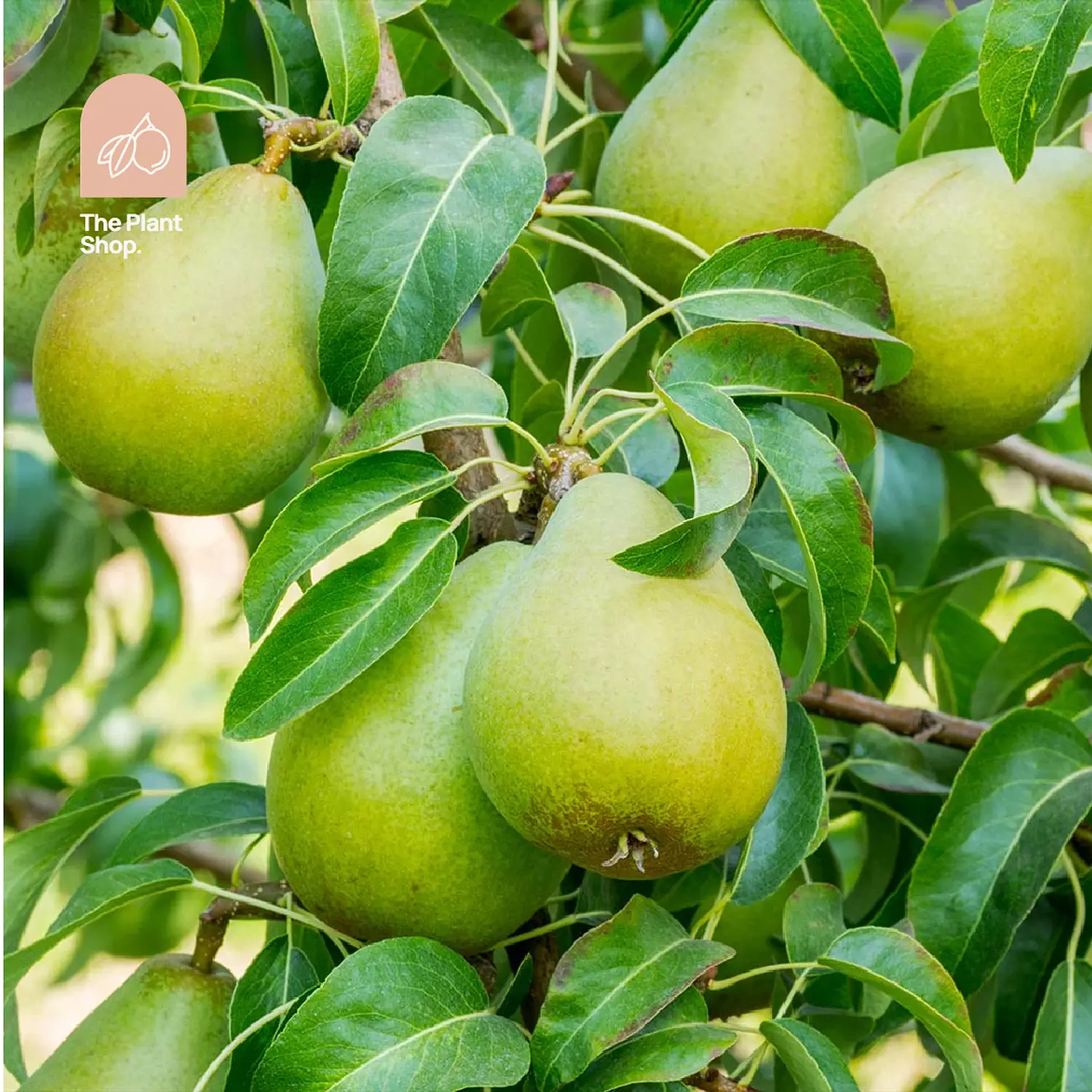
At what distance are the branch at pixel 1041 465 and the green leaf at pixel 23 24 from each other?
86 cm

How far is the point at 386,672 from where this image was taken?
0.68 m

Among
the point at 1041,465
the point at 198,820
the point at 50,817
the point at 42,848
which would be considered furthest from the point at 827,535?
the point at 50,817

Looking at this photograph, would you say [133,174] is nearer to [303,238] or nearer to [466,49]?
[303,238]

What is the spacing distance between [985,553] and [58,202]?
696 millimetres

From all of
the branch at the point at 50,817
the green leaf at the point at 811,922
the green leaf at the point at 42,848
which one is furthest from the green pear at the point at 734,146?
the branch at the point at 50,817

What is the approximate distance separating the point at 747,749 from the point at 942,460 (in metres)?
0.82

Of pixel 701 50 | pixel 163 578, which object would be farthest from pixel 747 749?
pixel 163 578

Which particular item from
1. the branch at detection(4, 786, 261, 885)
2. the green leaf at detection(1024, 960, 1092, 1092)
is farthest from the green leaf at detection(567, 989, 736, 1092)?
the branch at detection(4, 786, 261, 885)

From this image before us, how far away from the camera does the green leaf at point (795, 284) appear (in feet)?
2.32

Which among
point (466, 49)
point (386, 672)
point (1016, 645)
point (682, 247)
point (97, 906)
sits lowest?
point (1016, 645)

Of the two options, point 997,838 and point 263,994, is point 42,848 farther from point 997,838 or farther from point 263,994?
point 997,838

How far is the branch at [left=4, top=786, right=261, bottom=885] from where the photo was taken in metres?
1.50

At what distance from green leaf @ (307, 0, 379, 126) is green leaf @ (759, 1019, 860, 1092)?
50cm

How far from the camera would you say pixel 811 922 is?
0.75 meters
